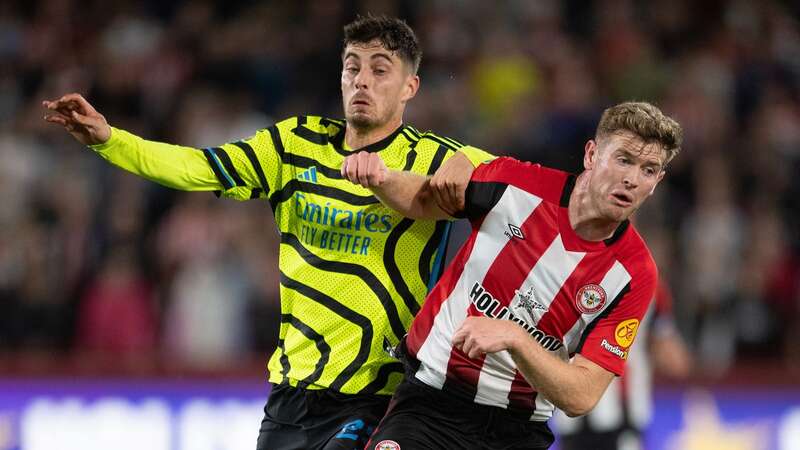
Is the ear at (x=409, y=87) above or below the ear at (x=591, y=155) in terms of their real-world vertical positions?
above

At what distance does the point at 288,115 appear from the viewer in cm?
1145

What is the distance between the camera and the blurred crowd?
10102mm

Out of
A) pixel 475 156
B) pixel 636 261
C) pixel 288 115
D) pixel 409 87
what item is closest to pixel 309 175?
pixel 409 87

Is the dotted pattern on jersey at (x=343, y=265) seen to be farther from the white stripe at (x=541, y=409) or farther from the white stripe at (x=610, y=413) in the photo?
the white stripe at (x=610, y=413)

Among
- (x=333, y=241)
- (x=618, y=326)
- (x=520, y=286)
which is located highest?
(x=333, y=241)

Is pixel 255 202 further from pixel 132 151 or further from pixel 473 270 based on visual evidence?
pixel 473 270

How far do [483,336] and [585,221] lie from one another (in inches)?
32.0

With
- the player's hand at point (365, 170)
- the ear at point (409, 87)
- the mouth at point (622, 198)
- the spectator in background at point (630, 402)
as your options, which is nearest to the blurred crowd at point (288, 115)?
Result: the spectator in background at point (630, 402)

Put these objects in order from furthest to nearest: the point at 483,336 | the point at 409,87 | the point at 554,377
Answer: the point at 409,87 → the point at 554,377 → the point at 483,336

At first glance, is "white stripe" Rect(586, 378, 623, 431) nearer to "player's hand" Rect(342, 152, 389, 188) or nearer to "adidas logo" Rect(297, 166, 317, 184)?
"adidas logo" Rect(297, 166, 317, 184)

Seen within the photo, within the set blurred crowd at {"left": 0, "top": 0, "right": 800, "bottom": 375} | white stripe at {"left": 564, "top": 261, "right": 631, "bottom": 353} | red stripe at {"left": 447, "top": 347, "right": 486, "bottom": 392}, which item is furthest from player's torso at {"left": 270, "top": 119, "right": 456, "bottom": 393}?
blurred crowd at {"left": 0, "top": 0, "right": 800, "bottom": 375}

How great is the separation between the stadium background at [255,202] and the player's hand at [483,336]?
16.8 ft

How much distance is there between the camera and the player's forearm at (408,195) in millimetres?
4852

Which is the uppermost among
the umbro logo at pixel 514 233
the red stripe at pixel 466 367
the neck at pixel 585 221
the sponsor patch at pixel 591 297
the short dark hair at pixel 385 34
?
the short dark hair at pixel 385 34
